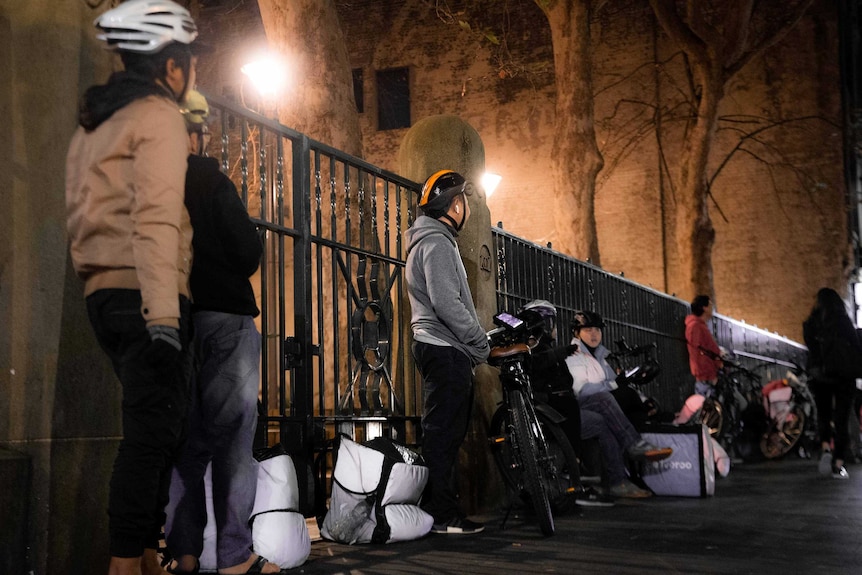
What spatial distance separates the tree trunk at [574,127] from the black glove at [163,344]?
12332 mm

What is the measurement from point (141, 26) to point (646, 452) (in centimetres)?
583

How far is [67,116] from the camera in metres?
4.38

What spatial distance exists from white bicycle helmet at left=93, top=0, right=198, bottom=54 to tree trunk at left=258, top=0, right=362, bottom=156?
6.56 meters

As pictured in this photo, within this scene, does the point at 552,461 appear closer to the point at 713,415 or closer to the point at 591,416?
the point at 591,416

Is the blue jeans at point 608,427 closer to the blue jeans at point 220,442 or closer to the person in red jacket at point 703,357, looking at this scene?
the blue jeans at point 220,442

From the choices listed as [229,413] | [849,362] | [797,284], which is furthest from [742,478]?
[797,284]

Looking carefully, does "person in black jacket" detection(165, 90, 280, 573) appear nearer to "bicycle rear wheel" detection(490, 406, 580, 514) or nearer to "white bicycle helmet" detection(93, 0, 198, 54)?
"white bicycle helmet" detection(93, 0, 198, 54)

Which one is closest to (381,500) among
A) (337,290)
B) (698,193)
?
(337,290)

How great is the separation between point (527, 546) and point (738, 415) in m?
8.75

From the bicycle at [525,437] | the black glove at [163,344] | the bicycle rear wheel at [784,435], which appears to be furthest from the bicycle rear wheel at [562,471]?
the bicycle rear wheel at [784,435]

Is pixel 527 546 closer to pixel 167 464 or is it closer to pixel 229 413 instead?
pixel 229 413

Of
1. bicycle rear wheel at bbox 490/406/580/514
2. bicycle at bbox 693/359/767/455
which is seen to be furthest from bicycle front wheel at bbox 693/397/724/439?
bicycle rear wheel at bbox 490/406/580/514

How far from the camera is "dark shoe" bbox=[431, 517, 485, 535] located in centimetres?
606

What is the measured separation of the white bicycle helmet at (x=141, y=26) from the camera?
12.2 ft
